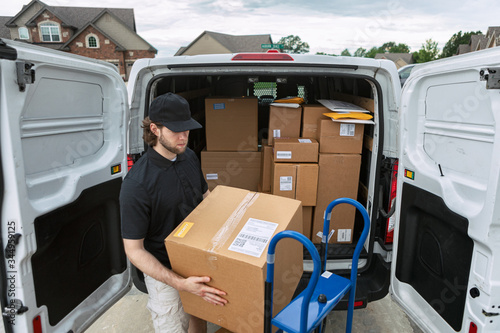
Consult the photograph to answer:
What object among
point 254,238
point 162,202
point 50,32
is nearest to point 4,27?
point 50,32

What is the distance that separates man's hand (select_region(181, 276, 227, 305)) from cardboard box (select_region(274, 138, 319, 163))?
1.37m

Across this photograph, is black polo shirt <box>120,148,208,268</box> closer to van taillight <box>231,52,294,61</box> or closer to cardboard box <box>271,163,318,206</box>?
van taillight <box>231,52,294,61</box>

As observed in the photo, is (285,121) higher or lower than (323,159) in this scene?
higher

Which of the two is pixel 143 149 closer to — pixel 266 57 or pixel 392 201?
pixel 266 57

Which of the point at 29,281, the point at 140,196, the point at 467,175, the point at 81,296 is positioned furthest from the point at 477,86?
the point at 81,296

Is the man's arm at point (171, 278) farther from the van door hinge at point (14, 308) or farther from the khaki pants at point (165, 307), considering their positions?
the van door hinge at point (14, 308)

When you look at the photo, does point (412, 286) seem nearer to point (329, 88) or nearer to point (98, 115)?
point (98, 115)

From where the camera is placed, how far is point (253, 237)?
4.83ft

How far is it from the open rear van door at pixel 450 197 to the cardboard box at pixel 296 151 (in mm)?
810

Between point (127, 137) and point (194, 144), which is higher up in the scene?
point (127, 137)

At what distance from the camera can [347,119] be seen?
2520 mm

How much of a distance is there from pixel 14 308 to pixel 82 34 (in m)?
36.7

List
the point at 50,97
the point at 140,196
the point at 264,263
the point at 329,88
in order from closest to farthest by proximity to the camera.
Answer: the point at 264,263
the point at 50,97
the point at 140,196
the point at 329,88

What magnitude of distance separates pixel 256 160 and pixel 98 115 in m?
1.72
